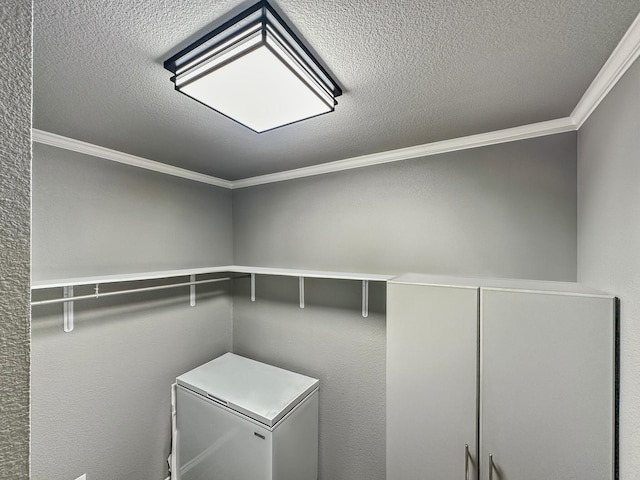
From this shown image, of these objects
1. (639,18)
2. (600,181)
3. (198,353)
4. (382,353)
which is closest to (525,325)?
(600,181)

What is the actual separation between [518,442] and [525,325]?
532 millimetres

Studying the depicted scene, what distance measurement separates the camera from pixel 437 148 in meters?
1.81

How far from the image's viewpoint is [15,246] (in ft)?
1.18

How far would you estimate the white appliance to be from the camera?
1.72 meters

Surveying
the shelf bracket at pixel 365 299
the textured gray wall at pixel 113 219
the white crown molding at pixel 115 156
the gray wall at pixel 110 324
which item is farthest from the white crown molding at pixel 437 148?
Result: the gray wall at pixel 110 324

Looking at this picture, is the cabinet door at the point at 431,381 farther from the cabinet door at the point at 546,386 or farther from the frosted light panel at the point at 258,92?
the frosted light panel at the point at 258,92

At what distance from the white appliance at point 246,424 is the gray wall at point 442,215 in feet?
3.23

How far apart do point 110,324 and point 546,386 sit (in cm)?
259

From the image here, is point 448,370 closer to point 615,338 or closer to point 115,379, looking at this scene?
point 615,338

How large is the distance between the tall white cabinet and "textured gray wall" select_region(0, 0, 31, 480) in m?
1.43

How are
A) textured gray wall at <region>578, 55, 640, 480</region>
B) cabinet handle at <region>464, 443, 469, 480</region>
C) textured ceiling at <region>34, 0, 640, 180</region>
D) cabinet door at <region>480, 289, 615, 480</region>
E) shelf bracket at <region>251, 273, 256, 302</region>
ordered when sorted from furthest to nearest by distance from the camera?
shelf bracket at <region>251, 273, 256, 302</region> → cabinet handle at <region>464, 443, 469, 480</region> → cabinet door at <region>480, 289, 615, 480</region> → textured gray wall at <region>578, 55, 640, 480</region> → textured ceiling at <region>34, 0, 640, 180</region>

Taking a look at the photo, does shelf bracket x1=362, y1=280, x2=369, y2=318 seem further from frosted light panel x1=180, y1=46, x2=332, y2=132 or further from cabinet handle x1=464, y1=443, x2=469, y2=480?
frosted light panel x1=180, y1=46, x2=332, y2=132

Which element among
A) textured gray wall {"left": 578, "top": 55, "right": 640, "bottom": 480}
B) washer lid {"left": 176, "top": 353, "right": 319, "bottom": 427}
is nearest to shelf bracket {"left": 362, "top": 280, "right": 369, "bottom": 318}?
washer lid {"left": 176, "top": 353, "right": 319, "bottom": 427}

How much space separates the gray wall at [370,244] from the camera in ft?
5.13
